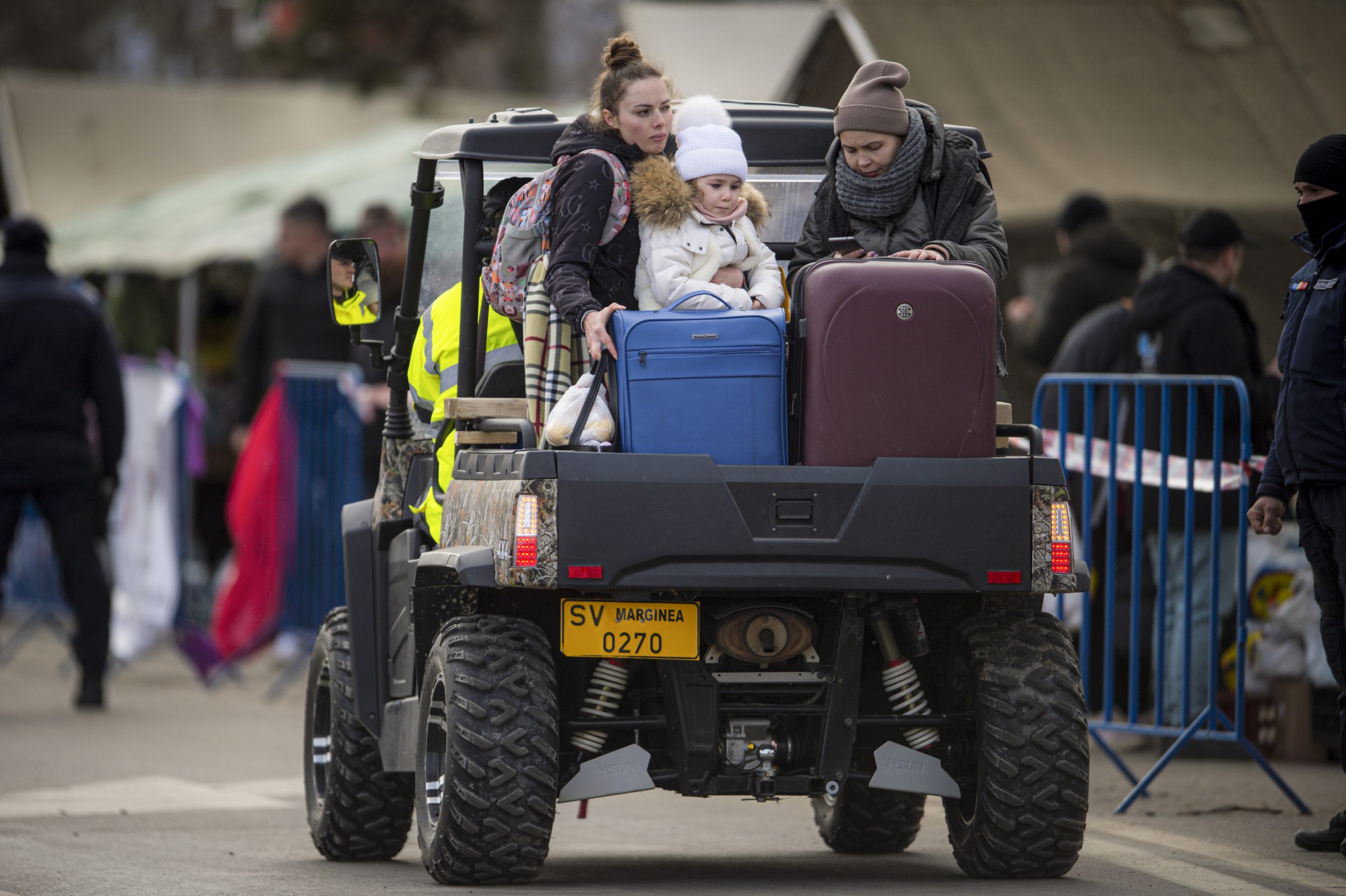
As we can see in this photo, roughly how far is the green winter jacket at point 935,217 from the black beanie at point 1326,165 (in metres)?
1.22

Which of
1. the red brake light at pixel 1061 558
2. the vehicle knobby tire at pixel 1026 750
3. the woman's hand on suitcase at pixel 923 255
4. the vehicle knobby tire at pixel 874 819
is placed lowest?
the vehicle knobby tire at pixel 874 819

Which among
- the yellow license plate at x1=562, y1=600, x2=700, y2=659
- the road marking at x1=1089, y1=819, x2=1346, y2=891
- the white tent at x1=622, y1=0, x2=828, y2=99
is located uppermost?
the white tent at x1=622, y1=0, x2=828, y2=99

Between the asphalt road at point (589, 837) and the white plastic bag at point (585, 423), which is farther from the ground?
the white plastic bag at point (585, 423)

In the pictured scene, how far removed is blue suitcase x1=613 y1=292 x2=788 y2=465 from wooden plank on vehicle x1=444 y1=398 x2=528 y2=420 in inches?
18.4

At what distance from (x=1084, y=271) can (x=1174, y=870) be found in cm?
460

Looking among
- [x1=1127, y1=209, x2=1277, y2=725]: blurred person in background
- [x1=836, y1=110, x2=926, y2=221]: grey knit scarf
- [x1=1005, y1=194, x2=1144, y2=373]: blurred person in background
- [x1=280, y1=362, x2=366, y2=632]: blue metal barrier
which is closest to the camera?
[x1=836, y1=110, x2=926, y2=221]: grey knit scarf

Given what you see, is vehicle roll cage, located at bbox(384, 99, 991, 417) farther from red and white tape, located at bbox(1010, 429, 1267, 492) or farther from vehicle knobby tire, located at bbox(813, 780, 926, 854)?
red and white tape, located at bbox(1010, 429, 1267, 492)

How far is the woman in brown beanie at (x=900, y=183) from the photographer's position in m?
6.03

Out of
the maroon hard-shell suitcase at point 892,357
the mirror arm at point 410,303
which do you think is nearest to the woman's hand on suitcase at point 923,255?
the maroon hard-shell suitcase at point 892,357

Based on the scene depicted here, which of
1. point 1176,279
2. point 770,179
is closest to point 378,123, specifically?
point 1176,279

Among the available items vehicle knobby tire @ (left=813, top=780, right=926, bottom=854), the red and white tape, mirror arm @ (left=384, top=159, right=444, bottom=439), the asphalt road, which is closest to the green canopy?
the asphalt road

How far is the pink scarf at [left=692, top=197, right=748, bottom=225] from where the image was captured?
5789mm

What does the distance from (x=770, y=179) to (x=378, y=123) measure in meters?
18.5

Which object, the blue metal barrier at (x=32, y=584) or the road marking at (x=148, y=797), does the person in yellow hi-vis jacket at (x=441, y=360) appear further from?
the blue metal barrier at (x=32, y=584)
